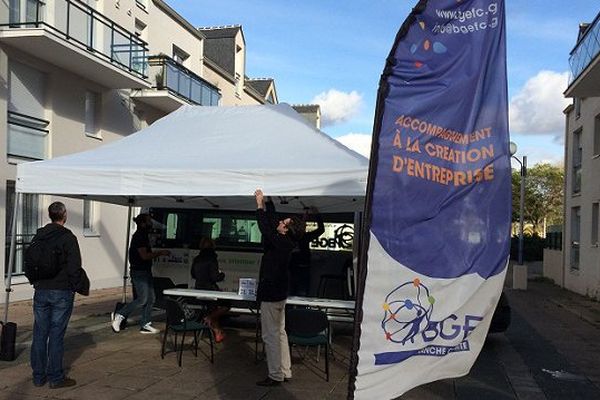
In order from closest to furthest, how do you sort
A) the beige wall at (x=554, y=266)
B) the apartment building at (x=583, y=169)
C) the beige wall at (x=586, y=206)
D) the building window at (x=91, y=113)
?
1. the apartment building at (x=583, y=169)
2. the building window at (x=91, y=113)
3. the beige wall at (x=586, y=206)
4. the beige wall at (x=554, y=266)

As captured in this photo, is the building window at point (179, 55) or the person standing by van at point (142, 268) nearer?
the person standing by van at point (142, 268)

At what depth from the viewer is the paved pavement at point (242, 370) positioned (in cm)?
599

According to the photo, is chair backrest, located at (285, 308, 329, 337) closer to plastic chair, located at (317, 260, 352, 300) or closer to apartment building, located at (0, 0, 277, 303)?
plastic chair, located at (317, 260, 352, 300)

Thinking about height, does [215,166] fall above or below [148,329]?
above

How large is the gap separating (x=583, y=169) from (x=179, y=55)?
15.2 meters

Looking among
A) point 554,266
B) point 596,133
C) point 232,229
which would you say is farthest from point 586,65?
point 554,266

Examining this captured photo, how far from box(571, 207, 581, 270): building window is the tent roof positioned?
607 inches

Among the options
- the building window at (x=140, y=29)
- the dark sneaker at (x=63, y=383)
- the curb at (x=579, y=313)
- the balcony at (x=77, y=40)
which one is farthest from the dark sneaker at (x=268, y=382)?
the building window at (x=140, y=29)

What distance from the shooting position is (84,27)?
14977 mm

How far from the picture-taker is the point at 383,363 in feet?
9.53

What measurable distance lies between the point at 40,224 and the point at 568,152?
1771cm

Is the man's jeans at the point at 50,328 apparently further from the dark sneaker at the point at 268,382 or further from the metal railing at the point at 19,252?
the metal railing at the point at 19,252

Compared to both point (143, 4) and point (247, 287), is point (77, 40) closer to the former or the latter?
point (143, 4)

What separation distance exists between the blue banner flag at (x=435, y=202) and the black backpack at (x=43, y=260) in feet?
12.8
